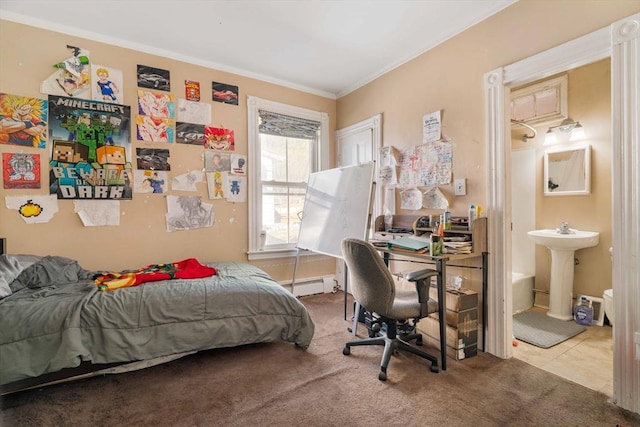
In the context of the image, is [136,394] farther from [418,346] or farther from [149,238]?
[418,346]

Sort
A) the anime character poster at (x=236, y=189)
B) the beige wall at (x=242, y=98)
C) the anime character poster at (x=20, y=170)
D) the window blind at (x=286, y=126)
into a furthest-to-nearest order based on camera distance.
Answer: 1. the window blind at (x=286, y=126)
2. the anime character poster at (x=236, y=189)
3. the anime character poster at (x=20, y=170)
4. the beige wall at (x=242, y=98)

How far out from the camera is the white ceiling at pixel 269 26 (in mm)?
2211

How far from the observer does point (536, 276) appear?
337 centimetres

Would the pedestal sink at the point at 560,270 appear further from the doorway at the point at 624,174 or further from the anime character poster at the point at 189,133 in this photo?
the anime character poster at the point at 189,133

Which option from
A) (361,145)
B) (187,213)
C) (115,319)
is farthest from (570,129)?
(115,319)

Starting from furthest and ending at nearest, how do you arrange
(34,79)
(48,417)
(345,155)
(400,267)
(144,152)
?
1. (345,155)
2. (400,267)
3. (144,152)
4. (34,79)
5. (48,417)

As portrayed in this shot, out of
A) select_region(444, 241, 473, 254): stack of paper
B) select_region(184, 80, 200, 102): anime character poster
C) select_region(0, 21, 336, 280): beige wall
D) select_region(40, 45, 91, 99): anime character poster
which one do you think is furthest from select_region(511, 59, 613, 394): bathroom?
select_region(40, 45, 91, 99): anime character poster

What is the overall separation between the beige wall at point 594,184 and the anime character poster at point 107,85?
4342 millimetres

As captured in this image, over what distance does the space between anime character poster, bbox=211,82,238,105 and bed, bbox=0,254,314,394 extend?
74.4 inches

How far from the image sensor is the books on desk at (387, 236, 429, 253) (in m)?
2.19

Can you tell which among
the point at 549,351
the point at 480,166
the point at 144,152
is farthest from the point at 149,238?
the point at 549,351

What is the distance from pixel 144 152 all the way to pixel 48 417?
2069mm

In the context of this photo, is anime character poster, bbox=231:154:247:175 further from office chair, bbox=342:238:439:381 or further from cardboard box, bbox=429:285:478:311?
cardboard box, bbox=429:285:478:311

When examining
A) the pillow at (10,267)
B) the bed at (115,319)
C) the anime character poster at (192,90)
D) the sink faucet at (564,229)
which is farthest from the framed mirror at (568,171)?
the pillow at (10,267)
